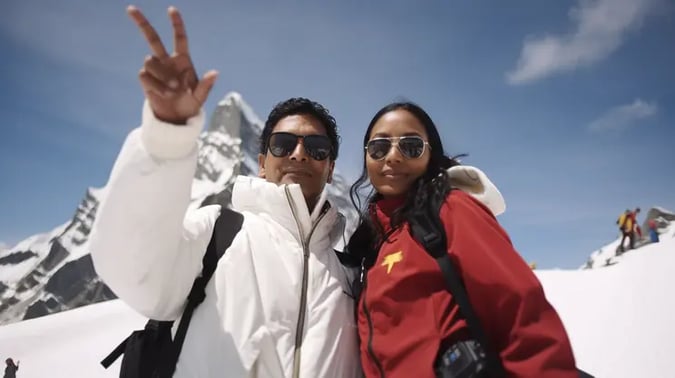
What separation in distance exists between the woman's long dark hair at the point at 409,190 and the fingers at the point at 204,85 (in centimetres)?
131

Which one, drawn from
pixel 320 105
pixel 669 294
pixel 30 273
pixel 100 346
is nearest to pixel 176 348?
pixel 320 105

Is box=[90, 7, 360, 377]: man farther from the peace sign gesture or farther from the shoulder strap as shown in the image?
the shoulder strap

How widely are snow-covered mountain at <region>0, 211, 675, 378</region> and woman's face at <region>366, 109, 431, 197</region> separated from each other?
6.72 meters

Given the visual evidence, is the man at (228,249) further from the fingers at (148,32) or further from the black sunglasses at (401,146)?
the black sunglasses at (401,146)


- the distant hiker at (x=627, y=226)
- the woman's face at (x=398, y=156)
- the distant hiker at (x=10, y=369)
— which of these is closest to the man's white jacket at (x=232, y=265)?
the woman's face at (x=398, y=156)

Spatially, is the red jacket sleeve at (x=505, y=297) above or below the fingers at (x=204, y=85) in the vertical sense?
below

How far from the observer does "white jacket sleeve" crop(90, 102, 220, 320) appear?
1.57m

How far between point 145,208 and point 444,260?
4.66 feet

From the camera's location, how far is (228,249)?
7.03 feet

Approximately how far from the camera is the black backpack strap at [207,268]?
1.91m

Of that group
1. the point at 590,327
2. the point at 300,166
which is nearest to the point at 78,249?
the point at 590,327

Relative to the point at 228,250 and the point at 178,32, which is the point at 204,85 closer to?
the point at 178,32

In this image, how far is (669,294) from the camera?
9.57 meters

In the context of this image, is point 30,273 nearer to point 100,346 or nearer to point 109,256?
point 100,346
